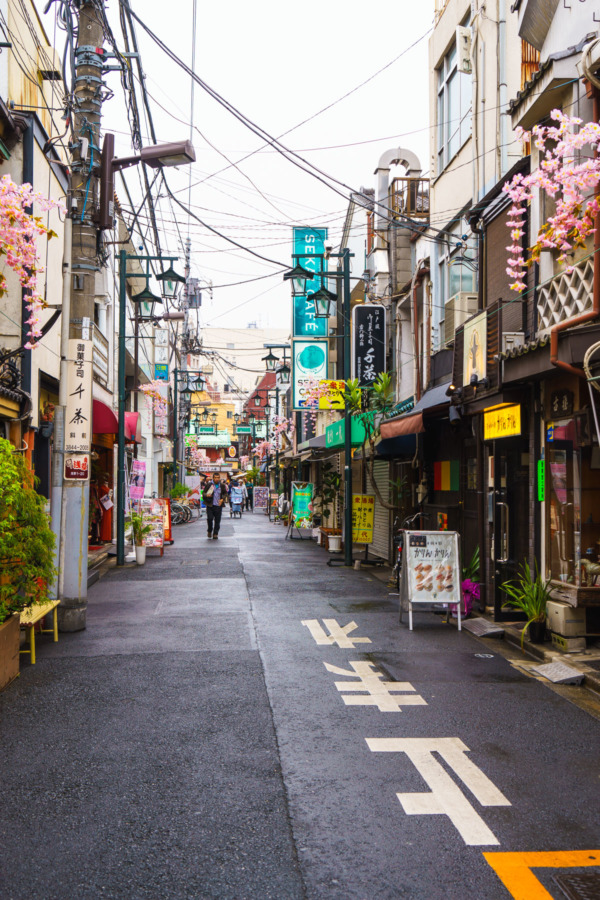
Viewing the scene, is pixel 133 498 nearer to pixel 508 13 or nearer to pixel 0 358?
pixel 0 358

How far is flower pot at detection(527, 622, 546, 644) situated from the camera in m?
9.48

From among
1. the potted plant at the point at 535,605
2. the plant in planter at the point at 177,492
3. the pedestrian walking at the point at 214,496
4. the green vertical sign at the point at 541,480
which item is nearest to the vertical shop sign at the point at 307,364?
the pedestrian walking at the point at 214,496

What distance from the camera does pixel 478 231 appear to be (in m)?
13.0

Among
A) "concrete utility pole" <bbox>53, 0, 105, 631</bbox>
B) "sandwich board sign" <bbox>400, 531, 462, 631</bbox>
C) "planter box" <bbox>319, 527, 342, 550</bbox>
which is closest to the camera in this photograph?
"concrete utility pole" <bbox>53, 0, 105, 631</bbox>

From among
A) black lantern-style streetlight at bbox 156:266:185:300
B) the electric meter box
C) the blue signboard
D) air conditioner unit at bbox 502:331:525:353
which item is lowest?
the electric meter box

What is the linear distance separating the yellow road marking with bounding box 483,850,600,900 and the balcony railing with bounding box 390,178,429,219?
59.9 feet

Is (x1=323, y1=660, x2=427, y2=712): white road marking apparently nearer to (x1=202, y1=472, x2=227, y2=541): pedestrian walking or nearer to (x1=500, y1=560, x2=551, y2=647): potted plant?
(x1=500, y1=560, x2=551, y2=647): potted plant

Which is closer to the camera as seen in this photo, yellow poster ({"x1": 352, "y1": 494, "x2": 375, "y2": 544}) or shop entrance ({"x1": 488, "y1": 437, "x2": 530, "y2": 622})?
shop entrance ({"x1": 488, "y1": 437, "x2": 530, "y2": 622})

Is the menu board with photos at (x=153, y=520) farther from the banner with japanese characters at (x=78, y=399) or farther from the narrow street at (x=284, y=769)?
the narrow street at (x=284, y=769)

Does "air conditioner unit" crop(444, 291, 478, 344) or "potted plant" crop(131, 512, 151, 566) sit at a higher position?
"air conditioner unit" crop(444, 291, 478, 344)

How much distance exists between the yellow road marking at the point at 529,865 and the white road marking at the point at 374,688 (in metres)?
2.69

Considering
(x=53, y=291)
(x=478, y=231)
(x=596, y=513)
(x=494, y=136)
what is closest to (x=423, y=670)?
(x=596, y=513)

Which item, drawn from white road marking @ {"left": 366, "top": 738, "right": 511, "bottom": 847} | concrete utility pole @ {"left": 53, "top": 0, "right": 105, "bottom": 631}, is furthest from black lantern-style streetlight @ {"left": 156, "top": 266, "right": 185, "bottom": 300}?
white road marking @ {"left": 366, "top": 738, "right": 511, "bottom": 847}

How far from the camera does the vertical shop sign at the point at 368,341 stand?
68.4 ft
